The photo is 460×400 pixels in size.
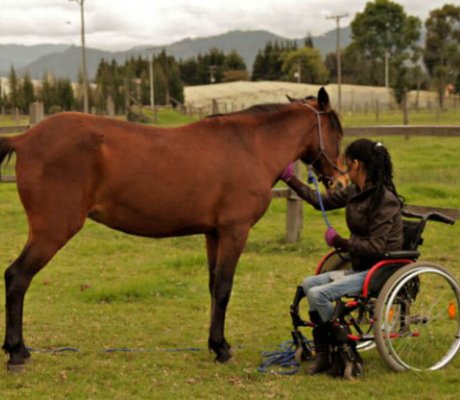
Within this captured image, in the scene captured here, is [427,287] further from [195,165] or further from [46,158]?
[46,158]

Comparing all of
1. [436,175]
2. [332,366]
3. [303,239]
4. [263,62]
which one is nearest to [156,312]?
[332,366]

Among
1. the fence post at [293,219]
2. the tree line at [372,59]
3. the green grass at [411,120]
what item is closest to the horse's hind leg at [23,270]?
the fence post at [293,219]

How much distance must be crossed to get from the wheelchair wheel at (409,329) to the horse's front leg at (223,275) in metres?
1.14

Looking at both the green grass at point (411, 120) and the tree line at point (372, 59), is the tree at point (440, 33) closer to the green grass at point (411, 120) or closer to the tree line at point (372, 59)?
the tree line at point (372, 59)

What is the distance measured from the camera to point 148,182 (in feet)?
16.2

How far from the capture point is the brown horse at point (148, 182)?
473cm

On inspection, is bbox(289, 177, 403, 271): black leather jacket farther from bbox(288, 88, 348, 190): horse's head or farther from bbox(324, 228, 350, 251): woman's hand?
bbox(288, 88, 348, 190): horse's head

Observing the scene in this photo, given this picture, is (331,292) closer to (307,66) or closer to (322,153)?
(322,153)

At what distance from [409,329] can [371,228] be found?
0.87m

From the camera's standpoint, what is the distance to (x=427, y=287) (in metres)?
7.21

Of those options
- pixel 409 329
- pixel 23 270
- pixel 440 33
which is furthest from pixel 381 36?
pixel 23 270

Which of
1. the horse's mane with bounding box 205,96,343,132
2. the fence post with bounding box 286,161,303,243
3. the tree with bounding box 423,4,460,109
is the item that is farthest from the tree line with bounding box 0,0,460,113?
the horse's mane with bounding box 205,96,343,132

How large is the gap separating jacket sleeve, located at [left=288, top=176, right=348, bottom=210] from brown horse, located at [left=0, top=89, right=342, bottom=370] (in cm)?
20

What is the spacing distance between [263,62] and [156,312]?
9572cm
